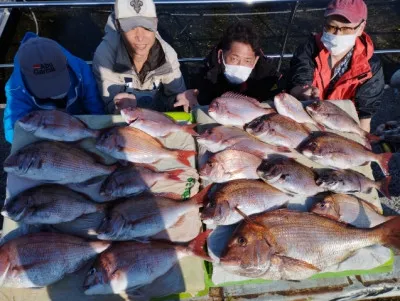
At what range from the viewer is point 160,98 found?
12.1ft

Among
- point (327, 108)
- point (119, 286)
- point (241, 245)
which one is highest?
point (327, 108)

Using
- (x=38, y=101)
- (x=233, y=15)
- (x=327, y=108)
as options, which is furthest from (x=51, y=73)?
(x=233, y=15)

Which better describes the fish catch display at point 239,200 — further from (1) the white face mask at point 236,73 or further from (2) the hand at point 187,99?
(1) the white face mask at point 236,73

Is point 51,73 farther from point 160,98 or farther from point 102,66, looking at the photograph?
point 160,98

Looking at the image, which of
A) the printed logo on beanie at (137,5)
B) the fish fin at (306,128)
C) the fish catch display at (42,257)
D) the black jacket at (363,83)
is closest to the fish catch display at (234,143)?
the fish fin at (306,128)

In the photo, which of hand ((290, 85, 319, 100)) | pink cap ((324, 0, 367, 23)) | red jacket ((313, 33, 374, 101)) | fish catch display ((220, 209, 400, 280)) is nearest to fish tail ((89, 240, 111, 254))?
fish catch display ((220, 209, 400, 280))

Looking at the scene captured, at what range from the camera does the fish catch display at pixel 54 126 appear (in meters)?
2.43

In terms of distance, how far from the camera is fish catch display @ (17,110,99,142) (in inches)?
95.6

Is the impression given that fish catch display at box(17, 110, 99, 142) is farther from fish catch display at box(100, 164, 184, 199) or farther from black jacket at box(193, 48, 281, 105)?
black jacket at box(193, 48, 281, 105)

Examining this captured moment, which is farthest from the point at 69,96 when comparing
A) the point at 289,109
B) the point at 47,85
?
the point at 289,109

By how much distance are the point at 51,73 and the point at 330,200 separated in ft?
7.47

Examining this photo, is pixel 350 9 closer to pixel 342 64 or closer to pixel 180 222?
pixel 342 64

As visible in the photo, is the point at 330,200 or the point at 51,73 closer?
the point at 330,200

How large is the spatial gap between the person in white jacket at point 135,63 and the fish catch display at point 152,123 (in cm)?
42
